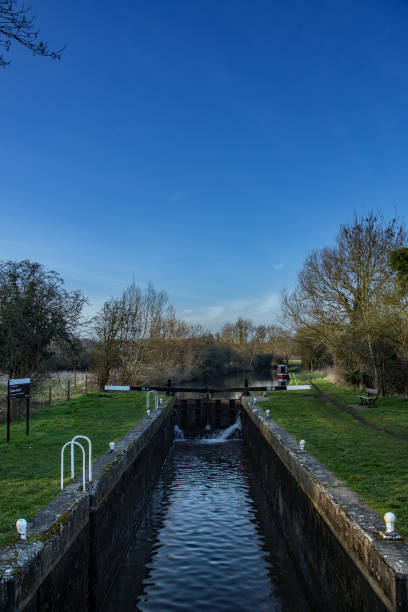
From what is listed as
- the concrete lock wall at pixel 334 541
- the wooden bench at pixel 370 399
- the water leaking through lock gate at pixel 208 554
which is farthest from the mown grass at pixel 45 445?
the wooden bench at pixel 370 399

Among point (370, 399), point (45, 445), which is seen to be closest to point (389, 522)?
point (45, 445)

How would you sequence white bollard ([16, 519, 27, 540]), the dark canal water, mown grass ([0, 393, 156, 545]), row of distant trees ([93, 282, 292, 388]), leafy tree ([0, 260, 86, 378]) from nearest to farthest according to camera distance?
white bollard ([16, 519, 27, 540])
mown grass ([0, 393, 156, 545])
the dark canal water
leafy tree ([0, 260, 86, 378])
row of distant trees ([93, 282, 292, 388])

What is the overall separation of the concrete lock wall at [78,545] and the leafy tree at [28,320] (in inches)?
263

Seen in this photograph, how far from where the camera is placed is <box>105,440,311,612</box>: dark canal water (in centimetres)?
521

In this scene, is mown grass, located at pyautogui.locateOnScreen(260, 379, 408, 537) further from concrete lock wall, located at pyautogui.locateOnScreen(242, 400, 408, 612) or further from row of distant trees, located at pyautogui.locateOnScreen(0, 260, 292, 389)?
row of distant trees, located at pyautogui.locateOnScreen(0, 260, 292, 389)

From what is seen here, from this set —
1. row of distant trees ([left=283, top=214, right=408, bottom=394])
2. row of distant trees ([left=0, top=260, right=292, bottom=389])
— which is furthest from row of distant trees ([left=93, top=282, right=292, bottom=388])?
row of distant trees ([left=283, top=214, right=408, bottom=394])

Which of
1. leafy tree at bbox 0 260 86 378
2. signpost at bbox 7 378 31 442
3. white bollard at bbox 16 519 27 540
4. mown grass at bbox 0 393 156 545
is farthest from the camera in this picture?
leafy tree at bbox 0 260 86 378

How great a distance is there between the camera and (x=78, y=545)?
15.0ft

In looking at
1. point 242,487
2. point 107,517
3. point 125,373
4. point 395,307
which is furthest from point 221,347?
point 107,517

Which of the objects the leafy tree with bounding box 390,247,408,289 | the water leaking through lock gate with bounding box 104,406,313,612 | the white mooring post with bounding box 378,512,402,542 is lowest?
the water leaking through lock gate with bounding box 104,406,313,612

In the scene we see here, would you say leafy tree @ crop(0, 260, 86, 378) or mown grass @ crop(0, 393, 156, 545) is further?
leafy tree @ crop(0, 260, 86, 378)

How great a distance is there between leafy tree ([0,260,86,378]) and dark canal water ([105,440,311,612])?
6.21 m

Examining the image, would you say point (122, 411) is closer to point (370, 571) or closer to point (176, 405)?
point (176, 405)

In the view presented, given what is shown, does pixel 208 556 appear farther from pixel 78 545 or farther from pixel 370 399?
pixel 370 399
